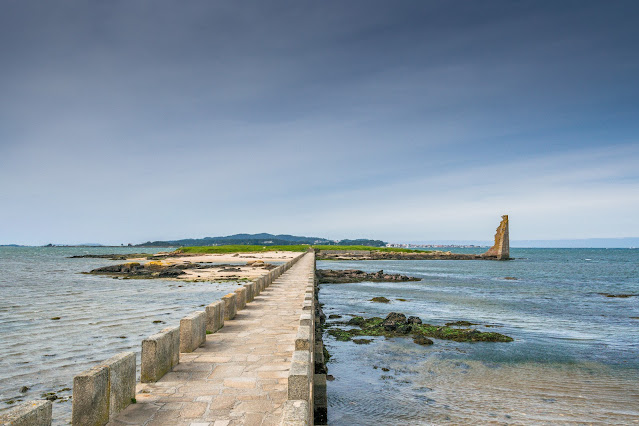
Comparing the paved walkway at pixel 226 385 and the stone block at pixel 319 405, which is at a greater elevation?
the paved walkway at pixel 226 385

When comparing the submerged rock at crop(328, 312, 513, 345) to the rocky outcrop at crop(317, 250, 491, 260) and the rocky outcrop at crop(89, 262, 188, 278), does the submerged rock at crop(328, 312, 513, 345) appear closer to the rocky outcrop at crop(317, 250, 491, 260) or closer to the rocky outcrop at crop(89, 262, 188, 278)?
the rocky outcrop at crop(89, 262, 188, 278)

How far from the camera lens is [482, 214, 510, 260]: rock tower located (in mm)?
101144

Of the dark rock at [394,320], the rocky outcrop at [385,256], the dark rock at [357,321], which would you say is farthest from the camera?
the rocky outcrop at [385,256]

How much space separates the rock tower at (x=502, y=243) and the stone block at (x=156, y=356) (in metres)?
102

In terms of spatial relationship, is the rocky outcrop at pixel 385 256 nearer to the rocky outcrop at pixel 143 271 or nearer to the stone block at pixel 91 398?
the rocky outcrop at pixel 143 271

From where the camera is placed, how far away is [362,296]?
3216cm

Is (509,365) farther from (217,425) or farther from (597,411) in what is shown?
(217,425)

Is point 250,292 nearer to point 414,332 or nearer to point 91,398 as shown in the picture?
point 414,332

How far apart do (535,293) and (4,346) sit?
1474 inches

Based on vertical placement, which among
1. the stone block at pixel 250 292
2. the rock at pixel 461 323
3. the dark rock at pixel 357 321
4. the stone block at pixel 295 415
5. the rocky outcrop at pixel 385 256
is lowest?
the rocky outcrop at pixel 385 256

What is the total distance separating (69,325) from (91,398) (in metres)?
14.3

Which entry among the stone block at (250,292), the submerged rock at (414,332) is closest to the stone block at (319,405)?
the stone block at (250,292)

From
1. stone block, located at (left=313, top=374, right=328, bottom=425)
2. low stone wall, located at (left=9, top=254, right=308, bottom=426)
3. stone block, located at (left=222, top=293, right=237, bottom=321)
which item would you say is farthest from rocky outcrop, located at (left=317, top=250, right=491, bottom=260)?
low stone wall, located at (left=9, top=254, right=308, bottom=426)

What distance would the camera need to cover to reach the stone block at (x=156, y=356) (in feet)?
24.5
